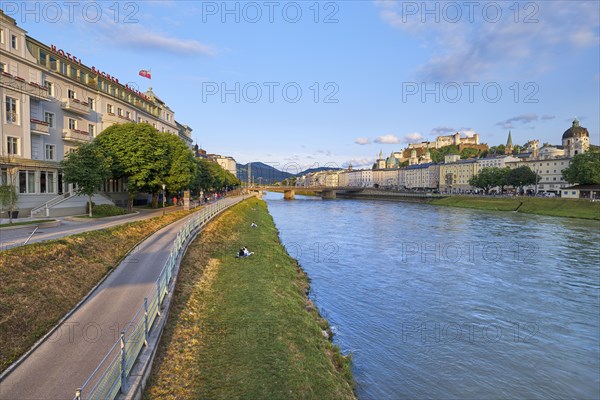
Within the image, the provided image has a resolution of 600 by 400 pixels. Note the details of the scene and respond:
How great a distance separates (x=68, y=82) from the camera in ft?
136

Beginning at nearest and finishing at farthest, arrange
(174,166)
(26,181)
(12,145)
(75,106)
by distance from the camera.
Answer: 1. (12,145)
2. (26,181)
3. (75,106)
4. (174,166)

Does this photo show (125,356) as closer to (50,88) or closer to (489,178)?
(50,88)

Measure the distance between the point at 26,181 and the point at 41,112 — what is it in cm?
812

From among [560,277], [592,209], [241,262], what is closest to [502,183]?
[592,209]

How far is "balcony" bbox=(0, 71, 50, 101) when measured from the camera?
30944 millimetres

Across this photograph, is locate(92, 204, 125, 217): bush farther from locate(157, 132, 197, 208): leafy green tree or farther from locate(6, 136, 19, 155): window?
locate(157, 132, 197, 208): leafy green tree

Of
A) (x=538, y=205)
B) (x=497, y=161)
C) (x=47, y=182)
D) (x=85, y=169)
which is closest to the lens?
(x=85, y=169)

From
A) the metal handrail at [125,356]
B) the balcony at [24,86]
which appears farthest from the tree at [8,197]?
the metal handrail at [125,356]

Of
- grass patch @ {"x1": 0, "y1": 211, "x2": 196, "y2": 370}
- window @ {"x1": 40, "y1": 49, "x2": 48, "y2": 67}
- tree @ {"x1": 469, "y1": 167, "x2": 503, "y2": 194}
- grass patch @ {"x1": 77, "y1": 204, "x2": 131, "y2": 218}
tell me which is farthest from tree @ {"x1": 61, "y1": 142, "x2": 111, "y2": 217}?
tree @ {"x1": 469, "y1": 167, "x2": 503, "y2": 194}

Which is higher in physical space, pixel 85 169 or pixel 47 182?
pixel 85 169

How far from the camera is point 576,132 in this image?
141 m

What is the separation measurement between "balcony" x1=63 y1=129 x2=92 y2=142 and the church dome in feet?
546

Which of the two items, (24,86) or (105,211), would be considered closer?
(24,86)

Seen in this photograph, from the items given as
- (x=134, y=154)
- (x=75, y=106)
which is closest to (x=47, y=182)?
(x=134, y=154)
